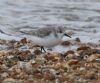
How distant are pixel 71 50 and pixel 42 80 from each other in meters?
1.84

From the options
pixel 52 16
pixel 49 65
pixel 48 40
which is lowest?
pixel 52 16

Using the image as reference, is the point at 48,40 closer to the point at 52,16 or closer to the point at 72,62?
the point at 72,62

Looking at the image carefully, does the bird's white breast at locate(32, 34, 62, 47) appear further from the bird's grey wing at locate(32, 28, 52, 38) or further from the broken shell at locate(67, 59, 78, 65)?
the broken shell at locate(67, 59, 78, 65)

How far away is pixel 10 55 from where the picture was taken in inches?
289

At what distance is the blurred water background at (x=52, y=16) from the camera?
10172mm

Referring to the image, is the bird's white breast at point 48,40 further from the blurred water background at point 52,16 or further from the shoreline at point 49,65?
the blurred water background at point 52,16

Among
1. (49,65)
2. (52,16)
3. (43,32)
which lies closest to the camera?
(49,65)

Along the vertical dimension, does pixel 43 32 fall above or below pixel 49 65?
above

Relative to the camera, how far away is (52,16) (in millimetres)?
12062

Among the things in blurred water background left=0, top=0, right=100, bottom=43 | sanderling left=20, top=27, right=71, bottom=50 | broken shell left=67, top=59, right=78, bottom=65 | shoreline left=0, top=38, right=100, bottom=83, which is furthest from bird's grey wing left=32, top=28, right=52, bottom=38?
blurred water background left=0, top=0, right=100, bottom=43

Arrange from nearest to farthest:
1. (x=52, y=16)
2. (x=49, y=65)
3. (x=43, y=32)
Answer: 1. (x=49, y=65)
2. (x=43, y=32)
3. (x=52, y=16)

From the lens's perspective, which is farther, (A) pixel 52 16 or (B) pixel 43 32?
(A) pixel 52 16

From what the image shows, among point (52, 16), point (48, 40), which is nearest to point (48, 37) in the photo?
point (48, 40)

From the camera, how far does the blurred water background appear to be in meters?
10.2
